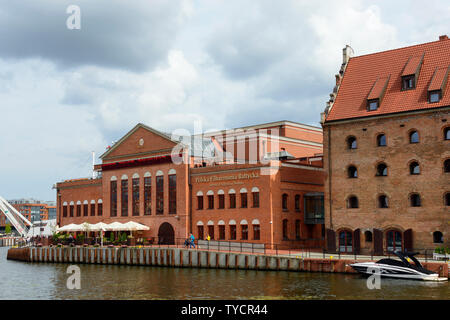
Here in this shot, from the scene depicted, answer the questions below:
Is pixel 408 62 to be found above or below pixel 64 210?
above

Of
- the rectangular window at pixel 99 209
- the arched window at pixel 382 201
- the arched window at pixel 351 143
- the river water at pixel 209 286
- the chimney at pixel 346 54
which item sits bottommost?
the river water at pixel 209 286

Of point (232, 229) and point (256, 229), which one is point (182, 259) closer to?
point (232, 229)

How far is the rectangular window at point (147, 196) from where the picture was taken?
7000cm

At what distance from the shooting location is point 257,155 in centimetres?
7412

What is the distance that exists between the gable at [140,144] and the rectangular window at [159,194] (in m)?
3.23

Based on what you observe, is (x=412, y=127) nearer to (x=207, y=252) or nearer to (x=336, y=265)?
(x=336, y=265)

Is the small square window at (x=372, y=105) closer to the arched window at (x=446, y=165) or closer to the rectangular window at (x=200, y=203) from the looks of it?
the arched window at (x=446, y=165)

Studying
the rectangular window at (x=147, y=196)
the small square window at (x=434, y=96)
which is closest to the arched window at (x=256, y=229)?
the rectangular window at (x=147, y=196)

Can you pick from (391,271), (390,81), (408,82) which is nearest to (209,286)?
(391,271)

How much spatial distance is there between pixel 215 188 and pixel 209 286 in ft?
79.3

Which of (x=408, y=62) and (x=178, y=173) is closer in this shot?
(x=408, y=62)

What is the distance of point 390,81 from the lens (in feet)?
173
